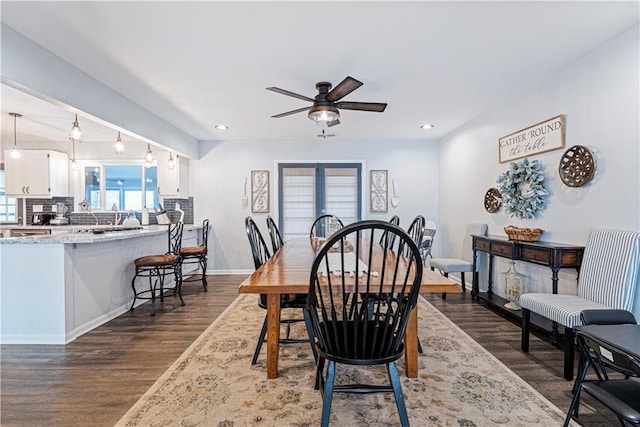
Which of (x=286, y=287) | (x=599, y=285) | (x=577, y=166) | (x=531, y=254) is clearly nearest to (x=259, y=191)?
(x=531, y=254)

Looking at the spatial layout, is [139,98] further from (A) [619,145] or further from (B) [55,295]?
(A) [619,145]

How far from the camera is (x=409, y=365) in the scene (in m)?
2.15

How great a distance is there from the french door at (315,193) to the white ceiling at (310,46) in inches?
78.2

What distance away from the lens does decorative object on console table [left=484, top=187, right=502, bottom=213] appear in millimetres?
3927

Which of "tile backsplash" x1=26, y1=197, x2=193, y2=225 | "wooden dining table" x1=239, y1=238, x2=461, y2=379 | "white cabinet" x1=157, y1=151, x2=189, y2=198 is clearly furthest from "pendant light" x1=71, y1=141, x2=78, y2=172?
"wooden dining table" x1=239, y1=238, x2=461, y2=379

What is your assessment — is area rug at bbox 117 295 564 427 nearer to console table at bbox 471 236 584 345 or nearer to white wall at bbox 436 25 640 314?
console table at bbox 471 236 584 345

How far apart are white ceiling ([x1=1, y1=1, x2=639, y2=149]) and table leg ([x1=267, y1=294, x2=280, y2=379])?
71.4 inches

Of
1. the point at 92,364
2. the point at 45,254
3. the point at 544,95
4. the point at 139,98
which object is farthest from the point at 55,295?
the point at 544,95

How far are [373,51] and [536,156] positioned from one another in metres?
2.02

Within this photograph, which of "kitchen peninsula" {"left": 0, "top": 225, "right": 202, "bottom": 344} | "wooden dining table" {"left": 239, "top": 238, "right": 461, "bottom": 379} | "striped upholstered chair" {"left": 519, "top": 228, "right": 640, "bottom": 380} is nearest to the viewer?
"wooden dining table" {"left": 239, "top": 238, "right": 461, "bottom": 379}

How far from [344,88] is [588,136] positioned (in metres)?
2.03

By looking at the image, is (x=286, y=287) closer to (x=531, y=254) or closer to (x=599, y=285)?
(x=599, y=285)

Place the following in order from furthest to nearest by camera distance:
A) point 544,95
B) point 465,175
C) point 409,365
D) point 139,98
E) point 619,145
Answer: point 465,175 < point 139,98 < point 544,95 < point 619,145 < point 409,365

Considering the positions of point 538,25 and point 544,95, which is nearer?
point 538,25
